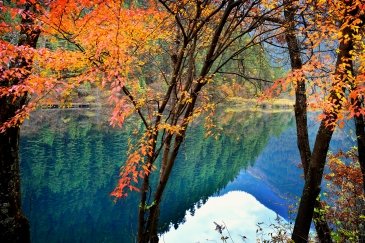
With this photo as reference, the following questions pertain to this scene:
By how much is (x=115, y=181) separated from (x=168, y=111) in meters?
6.17

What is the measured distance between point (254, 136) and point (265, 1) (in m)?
42.4

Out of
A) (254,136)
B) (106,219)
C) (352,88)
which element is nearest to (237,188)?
(106,219)

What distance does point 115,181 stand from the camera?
23.8 m

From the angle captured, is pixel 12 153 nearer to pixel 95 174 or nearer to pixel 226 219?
pixel 226 219

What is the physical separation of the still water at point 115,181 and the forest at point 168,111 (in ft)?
0.46

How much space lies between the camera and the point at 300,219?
6516 millimetres

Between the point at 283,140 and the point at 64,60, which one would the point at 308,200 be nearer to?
the point at 64,60

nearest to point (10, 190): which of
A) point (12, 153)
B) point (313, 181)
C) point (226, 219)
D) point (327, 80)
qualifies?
point (12, 153)

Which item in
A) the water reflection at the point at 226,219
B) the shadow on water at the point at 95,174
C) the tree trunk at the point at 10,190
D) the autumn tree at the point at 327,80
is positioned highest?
the autumn tree at the point at 327,80

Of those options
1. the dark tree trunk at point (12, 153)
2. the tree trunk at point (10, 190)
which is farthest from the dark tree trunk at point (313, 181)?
the tree trunk at point (10, 190)

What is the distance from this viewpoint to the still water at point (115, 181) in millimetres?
17406

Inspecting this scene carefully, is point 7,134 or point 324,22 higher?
point 324,22

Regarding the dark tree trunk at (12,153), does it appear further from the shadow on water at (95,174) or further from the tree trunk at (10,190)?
the shadow on water at (95,174)

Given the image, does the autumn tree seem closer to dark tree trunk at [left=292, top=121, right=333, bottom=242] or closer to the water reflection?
dark tree trunk at [left=292, top=121, right=333, bottom=242]
